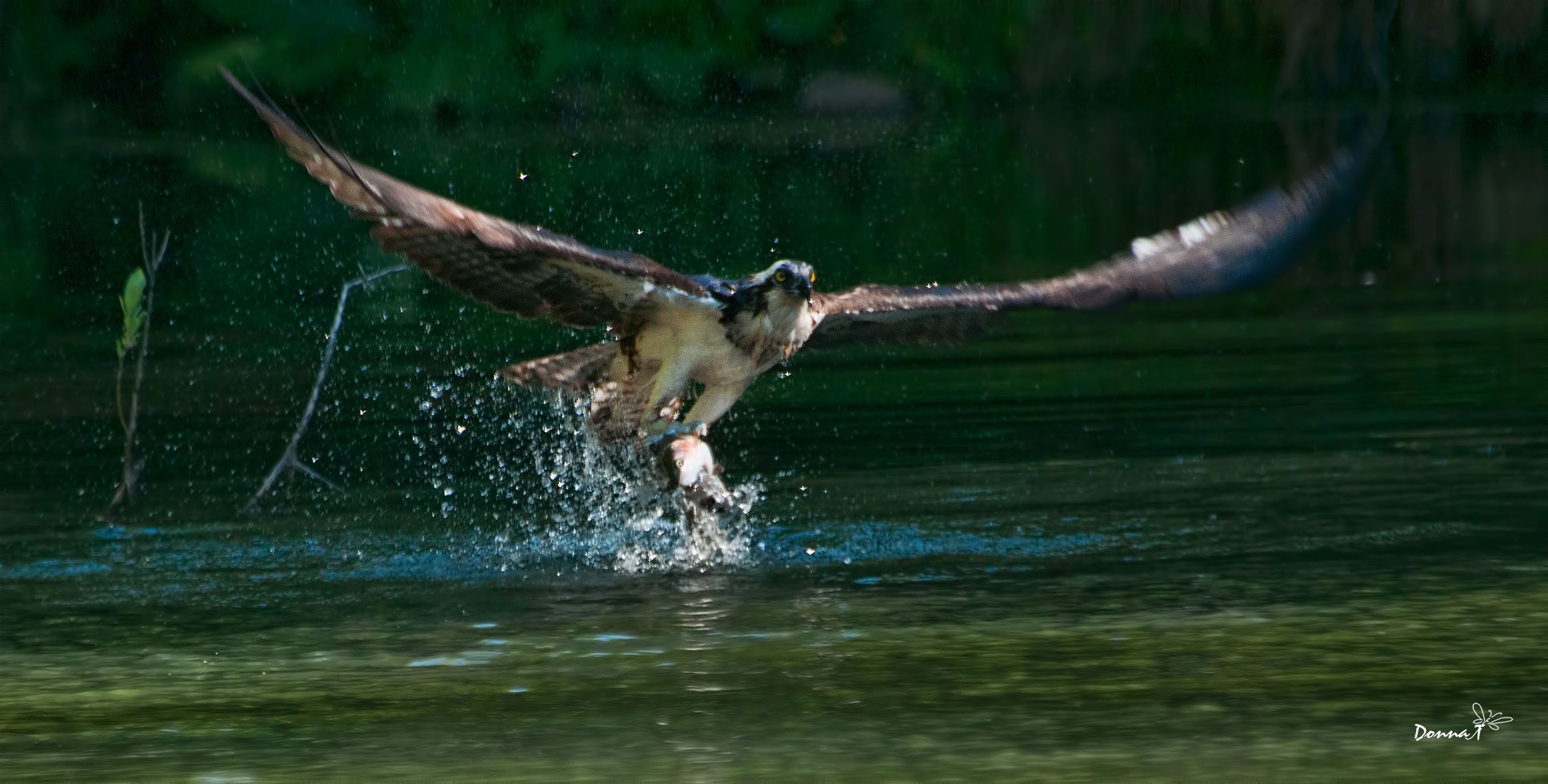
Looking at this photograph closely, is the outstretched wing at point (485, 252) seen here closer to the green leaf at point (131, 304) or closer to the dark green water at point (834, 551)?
the dark green water at point (834, 551)

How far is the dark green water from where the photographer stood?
20.6 ft

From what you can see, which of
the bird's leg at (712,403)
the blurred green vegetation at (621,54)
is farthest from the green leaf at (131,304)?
the blurred green vegetation at (621,54)

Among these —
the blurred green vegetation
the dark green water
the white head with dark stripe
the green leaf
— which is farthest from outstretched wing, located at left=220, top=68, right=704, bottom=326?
the blurred green vegetation

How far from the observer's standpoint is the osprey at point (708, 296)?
814 centimetres

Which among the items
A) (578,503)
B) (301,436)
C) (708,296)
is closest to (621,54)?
(301,436)

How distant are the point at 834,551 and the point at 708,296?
106 centimetres

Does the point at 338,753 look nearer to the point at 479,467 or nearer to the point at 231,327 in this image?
the point at 479,467

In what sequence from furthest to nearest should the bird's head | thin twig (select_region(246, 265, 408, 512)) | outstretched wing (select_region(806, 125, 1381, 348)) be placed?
thin twig (select_region(246, 265, 408, 512)) < the bird's head < outstretched wing (select_region(806, 125, 1381, 348))

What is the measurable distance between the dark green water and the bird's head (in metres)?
0.96

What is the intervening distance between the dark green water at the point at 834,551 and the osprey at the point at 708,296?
472 mm

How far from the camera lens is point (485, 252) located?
811cm

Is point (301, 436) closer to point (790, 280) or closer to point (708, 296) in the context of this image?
point (708, 296)

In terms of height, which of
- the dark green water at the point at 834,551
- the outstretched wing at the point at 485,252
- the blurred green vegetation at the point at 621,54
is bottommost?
the dark green water at the point at 834,551

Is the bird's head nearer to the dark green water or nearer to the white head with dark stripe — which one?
the white head with dark stripe
